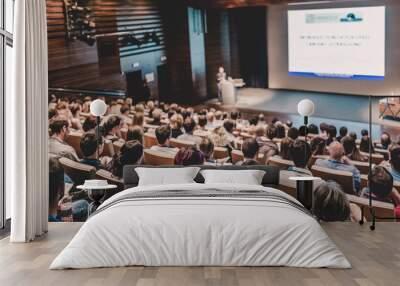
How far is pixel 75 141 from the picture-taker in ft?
28.4

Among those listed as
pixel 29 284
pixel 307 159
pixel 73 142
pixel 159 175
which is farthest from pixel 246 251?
pixel 73 142

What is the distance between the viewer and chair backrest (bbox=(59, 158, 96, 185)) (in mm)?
8656

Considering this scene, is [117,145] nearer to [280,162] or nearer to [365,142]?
[280,162]

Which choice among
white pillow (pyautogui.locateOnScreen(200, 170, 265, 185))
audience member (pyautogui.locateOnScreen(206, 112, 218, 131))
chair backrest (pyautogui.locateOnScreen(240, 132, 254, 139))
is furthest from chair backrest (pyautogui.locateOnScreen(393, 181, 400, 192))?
audience member (pyautogui.locateOnScreen(206, 112, 218, 131))

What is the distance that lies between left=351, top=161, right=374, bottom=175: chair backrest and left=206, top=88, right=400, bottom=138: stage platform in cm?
38

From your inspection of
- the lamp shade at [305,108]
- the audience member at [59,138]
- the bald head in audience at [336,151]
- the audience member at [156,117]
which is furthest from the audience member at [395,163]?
the audience member at [59,138]

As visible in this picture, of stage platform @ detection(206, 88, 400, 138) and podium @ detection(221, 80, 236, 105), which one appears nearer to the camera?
stage platform @ detection(206, 88, 400, 138)

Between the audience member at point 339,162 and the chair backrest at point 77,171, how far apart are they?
9.49 feet

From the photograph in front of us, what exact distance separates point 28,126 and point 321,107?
374cm

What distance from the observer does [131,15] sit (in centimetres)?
874

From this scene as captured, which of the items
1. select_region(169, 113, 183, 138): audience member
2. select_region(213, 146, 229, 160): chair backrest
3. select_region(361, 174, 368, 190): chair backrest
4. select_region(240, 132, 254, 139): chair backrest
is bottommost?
select_region(361, 174, 368, 190): chair backrest

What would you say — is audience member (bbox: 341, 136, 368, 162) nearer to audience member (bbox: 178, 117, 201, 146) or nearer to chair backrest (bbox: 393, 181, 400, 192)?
chair backrest (bbox: 393, 181, 400, 192)

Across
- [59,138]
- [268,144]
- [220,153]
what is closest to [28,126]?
[59,138]

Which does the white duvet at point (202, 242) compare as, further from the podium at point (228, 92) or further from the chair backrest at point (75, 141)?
the podium at point (228, 92)
